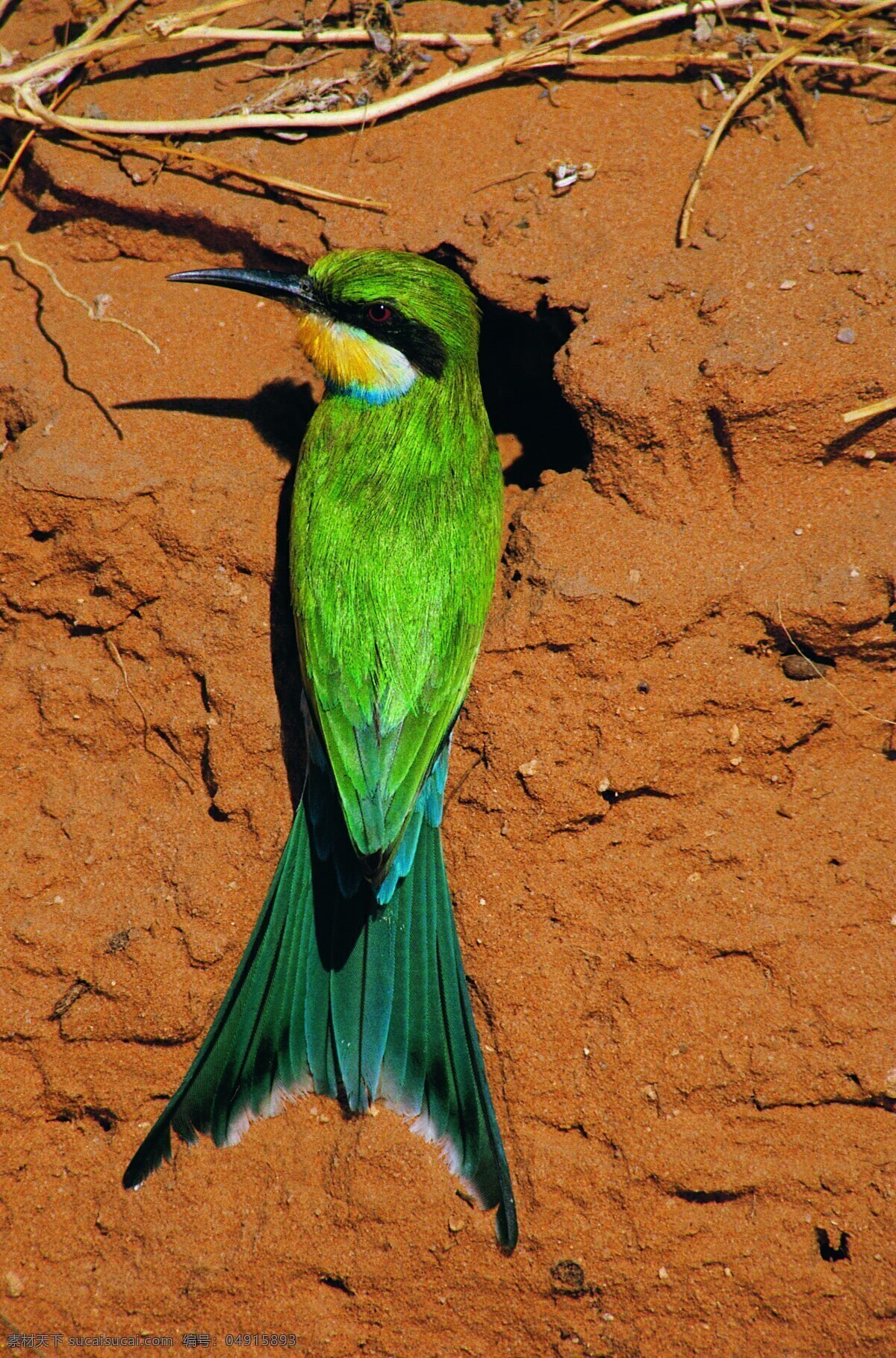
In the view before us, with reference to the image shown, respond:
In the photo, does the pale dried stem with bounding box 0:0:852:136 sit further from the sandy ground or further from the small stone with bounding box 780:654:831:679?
the small stone with bounding box 780:654:831:679

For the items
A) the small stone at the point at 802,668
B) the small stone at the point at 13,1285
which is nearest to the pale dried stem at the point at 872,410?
the small stone at the point at 802,668

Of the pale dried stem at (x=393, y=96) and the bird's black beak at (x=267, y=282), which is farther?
the pale dried stem at (x=393, y=96)

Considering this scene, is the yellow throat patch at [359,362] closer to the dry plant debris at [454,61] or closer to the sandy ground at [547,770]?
the sandy ground at [547,770]

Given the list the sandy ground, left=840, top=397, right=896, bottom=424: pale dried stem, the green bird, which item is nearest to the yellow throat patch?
the green bird

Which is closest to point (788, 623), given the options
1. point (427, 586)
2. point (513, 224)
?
point (427, 586)

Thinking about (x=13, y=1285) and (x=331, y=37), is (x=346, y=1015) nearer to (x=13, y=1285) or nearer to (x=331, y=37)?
(x=13, y=1285)

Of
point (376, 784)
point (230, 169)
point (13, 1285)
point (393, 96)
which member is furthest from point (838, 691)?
point (13, 1285)
